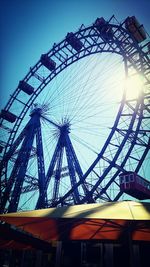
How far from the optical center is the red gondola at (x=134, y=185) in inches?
678

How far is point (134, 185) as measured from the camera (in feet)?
56.4

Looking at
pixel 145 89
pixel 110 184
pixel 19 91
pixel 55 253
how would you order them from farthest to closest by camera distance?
pixel 19 91 < pixel 145 89 < pixel 110 184 < pixel 55 253

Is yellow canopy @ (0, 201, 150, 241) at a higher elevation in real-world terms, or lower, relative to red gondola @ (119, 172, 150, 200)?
lower

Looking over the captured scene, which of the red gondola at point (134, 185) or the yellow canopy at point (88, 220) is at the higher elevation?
the red gondola at point (134, 185)

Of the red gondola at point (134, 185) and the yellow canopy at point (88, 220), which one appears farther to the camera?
the red gondola at point (134, 185)

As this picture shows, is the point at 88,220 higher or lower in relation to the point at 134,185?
lower

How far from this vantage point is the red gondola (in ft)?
56.5

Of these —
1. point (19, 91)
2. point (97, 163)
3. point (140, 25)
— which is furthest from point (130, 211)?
point (19, 91)

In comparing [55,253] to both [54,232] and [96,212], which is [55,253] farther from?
[96,212]

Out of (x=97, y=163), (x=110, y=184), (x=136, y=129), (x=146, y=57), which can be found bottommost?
(x=110, y=184)

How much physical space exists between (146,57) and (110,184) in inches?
379

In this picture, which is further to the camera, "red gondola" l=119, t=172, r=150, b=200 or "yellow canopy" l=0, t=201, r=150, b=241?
"red gondola" l=119, t=172, r=150, b=200

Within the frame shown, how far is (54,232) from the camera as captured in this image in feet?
22.4

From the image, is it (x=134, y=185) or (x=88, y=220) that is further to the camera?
(x=134, y=185)
